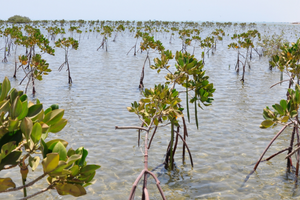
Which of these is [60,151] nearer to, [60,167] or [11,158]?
[60,167]

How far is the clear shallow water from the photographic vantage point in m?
3.97

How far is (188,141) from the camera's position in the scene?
222 inches

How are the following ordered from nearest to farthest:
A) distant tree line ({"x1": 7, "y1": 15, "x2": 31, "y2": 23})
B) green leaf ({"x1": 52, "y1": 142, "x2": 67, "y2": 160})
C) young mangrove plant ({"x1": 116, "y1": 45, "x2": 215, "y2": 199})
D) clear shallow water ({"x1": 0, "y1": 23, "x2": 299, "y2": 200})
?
1. green leaf ({"x1": 52, "y1": 142, "x2": 67, "y2": 160})
2. young mangrove plant ({"x1": 116, "y1": 45, "x2": 215, "y2": 199})
3. clear shallow water ({"x1": 0, "y1": 23, "x2": 299, "y2": 200})
4. distant tree line ({"x1": 7, "y1": 15, "x2": 31, "y2": 23})

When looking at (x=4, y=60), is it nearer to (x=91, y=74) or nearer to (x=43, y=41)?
(x=91, y=74)

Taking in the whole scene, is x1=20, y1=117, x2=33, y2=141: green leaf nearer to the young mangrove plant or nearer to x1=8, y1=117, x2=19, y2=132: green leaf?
x1=8, y1=117, x2=19, y2=132: green leaf

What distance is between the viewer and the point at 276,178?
167 inches

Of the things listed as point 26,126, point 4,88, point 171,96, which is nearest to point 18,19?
point 171,96

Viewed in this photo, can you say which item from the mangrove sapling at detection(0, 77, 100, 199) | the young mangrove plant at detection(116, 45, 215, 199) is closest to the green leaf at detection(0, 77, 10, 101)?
the mangrove sapling at detection(0, 77, 100, 199)

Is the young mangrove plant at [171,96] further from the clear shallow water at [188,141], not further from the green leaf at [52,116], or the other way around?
the green leaf at [52,116]

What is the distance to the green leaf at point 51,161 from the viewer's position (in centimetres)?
131

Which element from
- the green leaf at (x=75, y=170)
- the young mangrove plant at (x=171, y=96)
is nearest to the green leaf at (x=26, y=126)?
the green leaf at (x=75, y=170)

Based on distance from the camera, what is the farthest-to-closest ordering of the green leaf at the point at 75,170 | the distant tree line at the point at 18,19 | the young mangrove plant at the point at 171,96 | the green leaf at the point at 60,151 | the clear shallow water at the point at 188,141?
the distant tree line at the point at 18,19
the clear shallow water at the point at 188,141
the young mangrove plant at the point at 171,96
the green leaf at the point at 75,170
the green leaf at the point at 60,151

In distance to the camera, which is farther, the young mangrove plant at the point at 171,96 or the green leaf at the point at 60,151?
the young mangrove plant at the point at 171,96

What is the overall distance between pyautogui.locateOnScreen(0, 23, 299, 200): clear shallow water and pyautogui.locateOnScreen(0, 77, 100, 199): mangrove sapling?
2325mm
